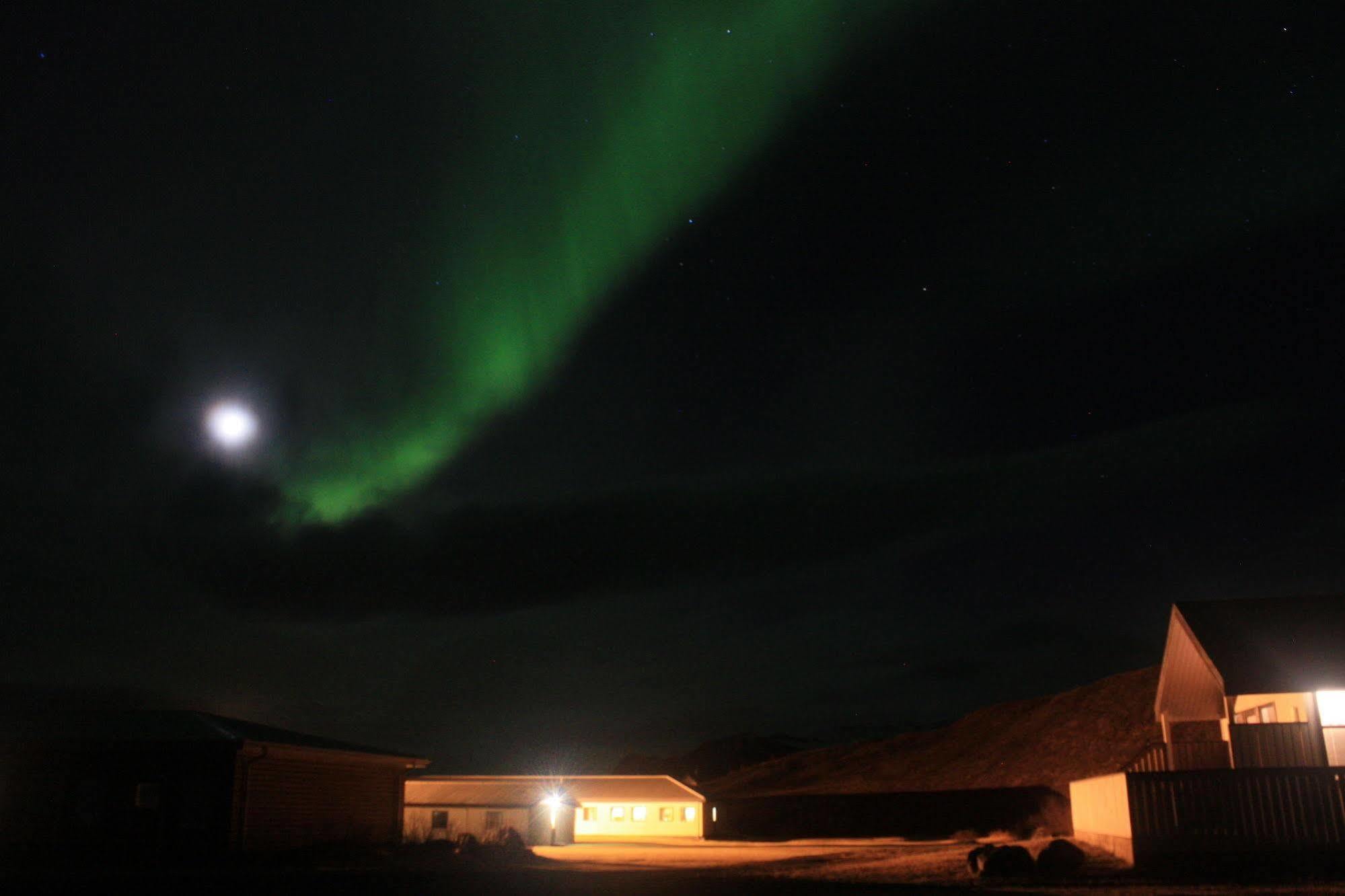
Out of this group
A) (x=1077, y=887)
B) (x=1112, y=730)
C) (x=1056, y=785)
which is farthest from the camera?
(x=1112, y=730)

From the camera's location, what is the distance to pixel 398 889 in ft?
74.1

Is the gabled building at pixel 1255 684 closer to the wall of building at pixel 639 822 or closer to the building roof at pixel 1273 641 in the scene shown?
the building roof at pixel 1273 641

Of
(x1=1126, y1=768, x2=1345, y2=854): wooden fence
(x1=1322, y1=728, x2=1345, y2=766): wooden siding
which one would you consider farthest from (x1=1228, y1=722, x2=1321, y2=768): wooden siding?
(x1=1126, y1=768, x2=1345, y2=854): wooden fence

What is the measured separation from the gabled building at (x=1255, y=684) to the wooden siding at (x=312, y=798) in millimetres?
26570

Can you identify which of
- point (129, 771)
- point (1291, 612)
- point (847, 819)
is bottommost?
point (847, 819)

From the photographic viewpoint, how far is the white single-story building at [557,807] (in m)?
56.6

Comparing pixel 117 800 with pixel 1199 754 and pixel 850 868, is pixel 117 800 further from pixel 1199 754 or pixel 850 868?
pixel 1199 754

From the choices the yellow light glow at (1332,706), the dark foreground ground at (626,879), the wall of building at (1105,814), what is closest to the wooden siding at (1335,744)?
the yellow light glow at (1332,706)

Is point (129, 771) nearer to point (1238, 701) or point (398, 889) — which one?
point (398, 889)

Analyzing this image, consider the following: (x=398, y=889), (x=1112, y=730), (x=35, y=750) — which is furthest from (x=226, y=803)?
(x=1112, y=730)

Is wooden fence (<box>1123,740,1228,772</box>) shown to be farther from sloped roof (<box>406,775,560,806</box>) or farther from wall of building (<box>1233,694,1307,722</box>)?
sloped roof (<box>406,775,560,806</box>)

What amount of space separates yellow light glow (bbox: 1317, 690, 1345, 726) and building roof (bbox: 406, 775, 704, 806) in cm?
4126

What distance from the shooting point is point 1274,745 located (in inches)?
1031

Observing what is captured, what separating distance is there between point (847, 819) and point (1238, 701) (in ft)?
167
